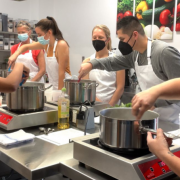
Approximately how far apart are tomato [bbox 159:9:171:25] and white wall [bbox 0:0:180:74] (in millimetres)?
994

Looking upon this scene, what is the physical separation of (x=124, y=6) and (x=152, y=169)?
3657 mm

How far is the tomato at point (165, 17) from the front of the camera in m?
3.62

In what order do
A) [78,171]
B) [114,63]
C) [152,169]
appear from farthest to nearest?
[114,63] → [78,171] → [152,169]

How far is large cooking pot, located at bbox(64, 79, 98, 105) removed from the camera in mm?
1961

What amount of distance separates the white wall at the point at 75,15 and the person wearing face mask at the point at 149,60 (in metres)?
2.38

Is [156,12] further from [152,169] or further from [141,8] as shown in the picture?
[152,169]

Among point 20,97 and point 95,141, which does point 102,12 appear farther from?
point 95,141

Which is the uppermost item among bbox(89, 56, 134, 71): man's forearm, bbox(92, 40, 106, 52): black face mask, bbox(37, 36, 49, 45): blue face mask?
bbox(37, 36, 49, 45): blue face mask

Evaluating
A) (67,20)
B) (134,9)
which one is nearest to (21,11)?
(67,20)

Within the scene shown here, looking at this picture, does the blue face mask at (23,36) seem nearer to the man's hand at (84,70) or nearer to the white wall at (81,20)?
the white wall at (81,20)

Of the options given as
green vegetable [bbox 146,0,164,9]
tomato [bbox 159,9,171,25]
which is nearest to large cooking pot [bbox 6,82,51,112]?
tomato [bbox 159,9,171,25]

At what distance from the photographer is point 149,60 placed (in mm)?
2053

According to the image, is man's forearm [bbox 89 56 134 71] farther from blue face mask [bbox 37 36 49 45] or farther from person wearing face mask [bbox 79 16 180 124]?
blue face mask [bbox 37 36 49 45]

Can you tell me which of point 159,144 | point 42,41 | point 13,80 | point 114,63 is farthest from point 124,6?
point 159,144
